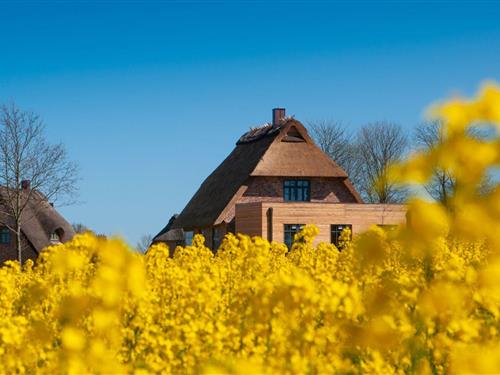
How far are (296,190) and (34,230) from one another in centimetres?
1718

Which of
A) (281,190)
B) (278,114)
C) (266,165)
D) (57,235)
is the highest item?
(278,114)

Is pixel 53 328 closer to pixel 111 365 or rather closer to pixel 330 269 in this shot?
pixel 111 365

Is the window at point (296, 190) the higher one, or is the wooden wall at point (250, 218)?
the window at point (296, 190)

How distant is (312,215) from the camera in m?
35.9

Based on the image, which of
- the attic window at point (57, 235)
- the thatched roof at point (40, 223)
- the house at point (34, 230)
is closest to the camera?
the house at point (34, 230)

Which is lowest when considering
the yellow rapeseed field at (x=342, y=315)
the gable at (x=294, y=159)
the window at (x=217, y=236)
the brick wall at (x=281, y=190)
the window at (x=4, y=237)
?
the yellow rapeseed field at (x=342, y=315)

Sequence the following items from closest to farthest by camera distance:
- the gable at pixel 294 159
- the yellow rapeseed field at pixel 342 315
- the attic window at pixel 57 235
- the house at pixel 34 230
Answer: the yellow rapeseed field at pixel 342 315, the gable at pixel 294 159, the house at pixel 34 230, the attic window at pixel 57 235

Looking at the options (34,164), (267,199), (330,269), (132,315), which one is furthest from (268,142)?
(132,315)

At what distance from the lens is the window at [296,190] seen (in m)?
40.2

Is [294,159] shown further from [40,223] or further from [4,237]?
[40,223]

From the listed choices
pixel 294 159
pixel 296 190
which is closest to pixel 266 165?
pixel 294 159

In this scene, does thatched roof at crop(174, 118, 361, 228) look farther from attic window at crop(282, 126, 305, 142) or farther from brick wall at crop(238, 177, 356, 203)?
brick wall at crop(238, 177, 356, 203)

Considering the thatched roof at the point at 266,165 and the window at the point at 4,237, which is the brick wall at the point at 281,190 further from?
the window at the point at 4,237

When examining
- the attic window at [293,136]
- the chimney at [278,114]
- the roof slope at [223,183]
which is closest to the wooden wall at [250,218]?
the roof slope at [223,183]
